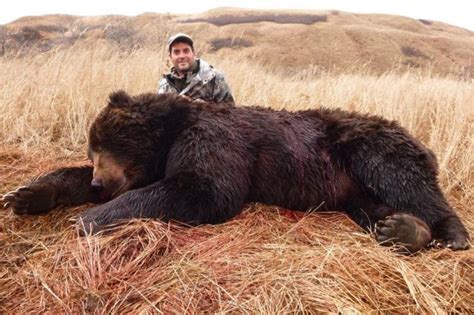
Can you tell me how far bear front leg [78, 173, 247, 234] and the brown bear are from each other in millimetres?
14

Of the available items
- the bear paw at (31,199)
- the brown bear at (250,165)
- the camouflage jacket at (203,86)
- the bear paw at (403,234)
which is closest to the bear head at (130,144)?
the brown bear at (250,165)

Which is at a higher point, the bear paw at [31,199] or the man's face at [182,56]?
the man's face at [182,56]

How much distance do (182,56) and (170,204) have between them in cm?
283

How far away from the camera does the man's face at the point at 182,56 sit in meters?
5.25

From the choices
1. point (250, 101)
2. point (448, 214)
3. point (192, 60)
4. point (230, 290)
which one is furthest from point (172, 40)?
point (230, 290)

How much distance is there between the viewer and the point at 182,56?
5.24m

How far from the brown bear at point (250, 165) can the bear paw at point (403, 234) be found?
0.27 m

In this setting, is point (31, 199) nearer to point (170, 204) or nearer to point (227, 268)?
point (170, 204)

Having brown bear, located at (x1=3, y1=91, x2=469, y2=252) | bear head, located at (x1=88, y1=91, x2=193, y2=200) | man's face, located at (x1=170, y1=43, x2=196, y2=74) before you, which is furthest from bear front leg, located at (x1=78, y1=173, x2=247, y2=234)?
man's face, located at (x1=170, y1=43, x2=196, y2=74)

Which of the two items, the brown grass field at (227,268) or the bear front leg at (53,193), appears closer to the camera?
the brown grass field at (227,268)

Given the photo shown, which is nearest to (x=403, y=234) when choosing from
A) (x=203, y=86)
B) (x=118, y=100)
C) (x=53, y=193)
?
(x=118, y=100)

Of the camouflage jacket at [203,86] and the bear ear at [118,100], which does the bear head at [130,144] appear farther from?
the camouflage jacket at [203,86]

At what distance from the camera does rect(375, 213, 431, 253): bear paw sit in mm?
2639

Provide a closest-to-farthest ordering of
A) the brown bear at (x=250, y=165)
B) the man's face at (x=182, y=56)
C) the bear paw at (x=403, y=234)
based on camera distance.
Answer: the bear paw at (x=403, y=234)
the brown bear at (x=250, y=165)
the man's face at (x=182, y=56)
